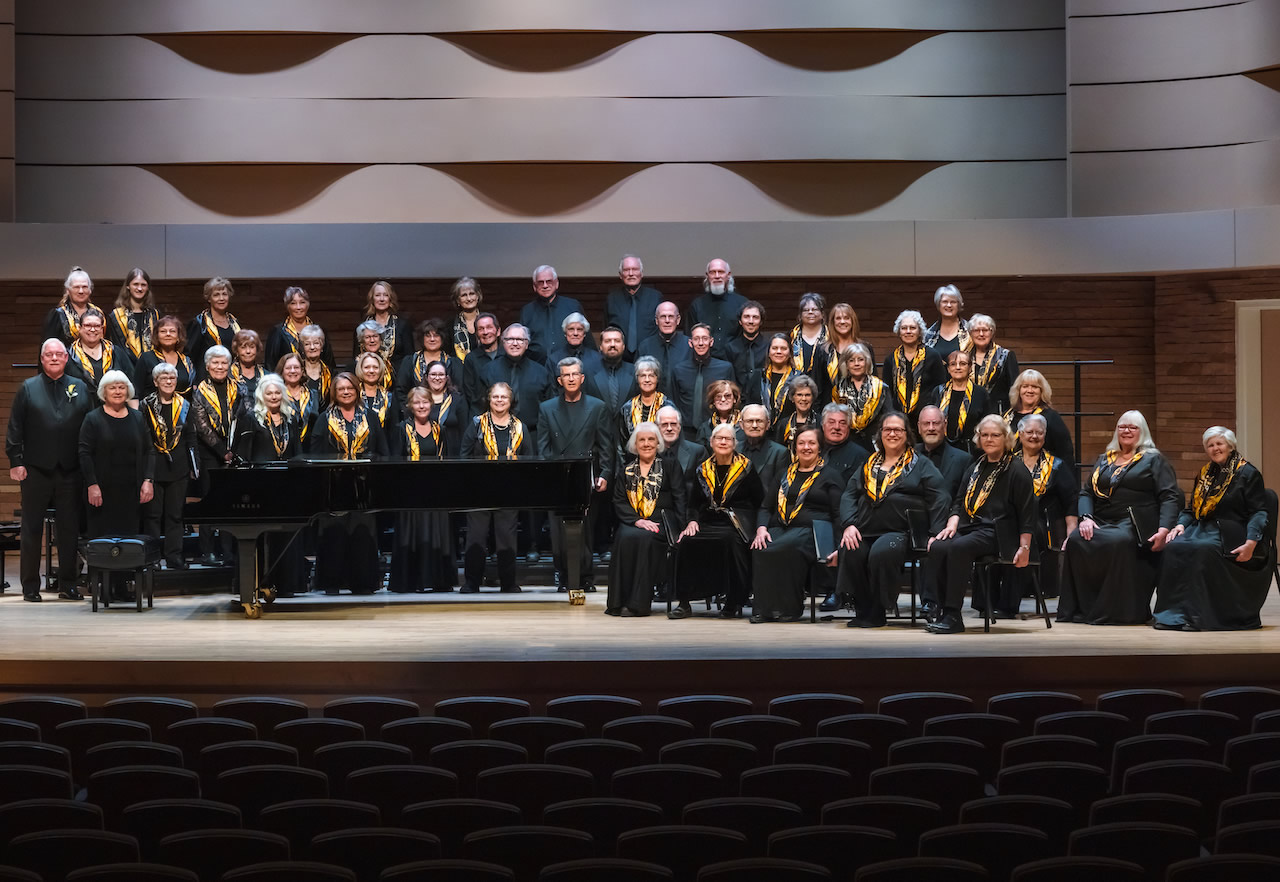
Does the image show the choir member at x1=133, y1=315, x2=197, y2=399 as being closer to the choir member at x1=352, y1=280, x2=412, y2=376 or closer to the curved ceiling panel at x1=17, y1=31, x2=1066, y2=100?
the choir member at x1=352, y1=280, x2=412, y2=376

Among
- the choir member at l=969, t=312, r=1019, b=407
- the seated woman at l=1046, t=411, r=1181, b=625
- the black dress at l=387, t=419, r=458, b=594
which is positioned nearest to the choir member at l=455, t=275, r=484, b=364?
the black dress at l=387, t=419, r=458, b=594

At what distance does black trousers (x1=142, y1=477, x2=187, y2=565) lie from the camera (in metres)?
7.75

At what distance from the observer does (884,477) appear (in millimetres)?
7020

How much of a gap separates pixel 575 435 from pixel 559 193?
10.0 ft

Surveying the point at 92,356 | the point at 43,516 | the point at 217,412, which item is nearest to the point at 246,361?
the point at 217,412

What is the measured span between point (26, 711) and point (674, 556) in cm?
370

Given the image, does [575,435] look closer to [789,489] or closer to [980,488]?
[789,489]

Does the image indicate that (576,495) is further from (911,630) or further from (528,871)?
(528,871)

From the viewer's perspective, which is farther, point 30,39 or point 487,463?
point 30,39

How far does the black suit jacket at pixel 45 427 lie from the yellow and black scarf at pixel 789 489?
12.8 ft

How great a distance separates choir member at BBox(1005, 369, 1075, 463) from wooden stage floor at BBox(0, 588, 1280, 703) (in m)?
1.43

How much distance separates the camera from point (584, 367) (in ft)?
27.7

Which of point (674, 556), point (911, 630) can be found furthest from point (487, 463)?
point (911, 630)

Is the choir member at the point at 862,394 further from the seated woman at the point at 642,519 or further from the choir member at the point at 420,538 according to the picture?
the choir member at the point at 420,538
